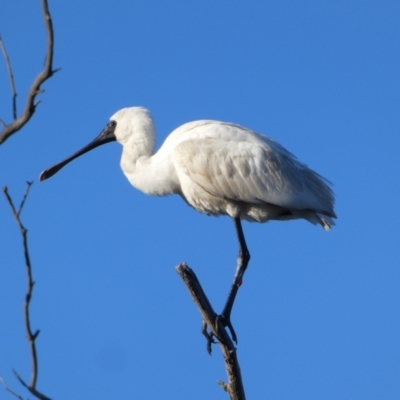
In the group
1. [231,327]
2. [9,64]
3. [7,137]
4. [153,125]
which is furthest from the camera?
[153,125]

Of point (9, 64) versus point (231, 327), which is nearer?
point (9, 64)

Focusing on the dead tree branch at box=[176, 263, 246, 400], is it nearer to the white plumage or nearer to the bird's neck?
the white plumage

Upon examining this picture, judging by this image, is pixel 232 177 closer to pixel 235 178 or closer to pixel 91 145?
pixel 235 178

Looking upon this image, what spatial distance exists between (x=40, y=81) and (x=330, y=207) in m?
9.12

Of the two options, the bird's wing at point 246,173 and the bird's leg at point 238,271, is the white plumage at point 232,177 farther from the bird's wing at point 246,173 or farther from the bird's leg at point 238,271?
the bird's leg at point 238,271

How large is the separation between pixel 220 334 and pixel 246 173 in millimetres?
4047

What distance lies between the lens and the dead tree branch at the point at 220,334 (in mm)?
9359

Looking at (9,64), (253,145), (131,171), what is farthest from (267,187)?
(9,64)

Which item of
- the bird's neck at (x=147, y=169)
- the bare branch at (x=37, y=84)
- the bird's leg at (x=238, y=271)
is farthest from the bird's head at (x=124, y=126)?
the bare branch at (x=37, y=84)

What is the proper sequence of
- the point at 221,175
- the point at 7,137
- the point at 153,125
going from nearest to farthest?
1. the point at 7,137
2. the point at 221,175
3. the point at 153,125

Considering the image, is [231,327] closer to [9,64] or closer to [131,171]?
[131,171]

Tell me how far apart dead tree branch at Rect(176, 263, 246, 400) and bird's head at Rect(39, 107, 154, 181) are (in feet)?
15.7

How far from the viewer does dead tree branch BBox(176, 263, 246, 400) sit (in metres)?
9.36

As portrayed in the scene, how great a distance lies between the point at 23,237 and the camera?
4570 millimetres
